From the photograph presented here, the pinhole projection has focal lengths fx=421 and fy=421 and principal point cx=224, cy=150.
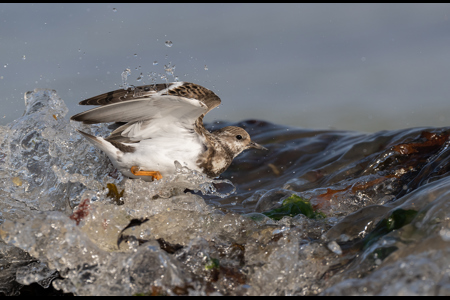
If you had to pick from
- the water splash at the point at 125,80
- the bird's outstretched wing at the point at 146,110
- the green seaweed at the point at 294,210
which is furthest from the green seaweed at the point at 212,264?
the water splash at the point at 125,80

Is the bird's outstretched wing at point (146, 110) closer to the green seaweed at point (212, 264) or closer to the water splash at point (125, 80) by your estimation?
the water splash at point (125, 80)

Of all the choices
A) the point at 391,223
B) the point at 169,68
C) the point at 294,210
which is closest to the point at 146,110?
the point at 169,68

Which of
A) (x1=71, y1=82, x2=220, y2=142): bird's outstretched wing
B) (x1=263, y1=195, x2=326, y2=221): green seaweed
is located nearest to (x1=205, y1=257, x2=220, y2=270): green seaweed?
(x1=263, y1=195, x2=326, y2=221): green seaweed

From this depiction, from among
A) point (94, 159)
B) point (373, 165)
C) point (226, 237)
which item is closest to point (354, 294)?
point (226, 237)

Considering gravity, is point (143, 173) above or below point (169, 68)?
below

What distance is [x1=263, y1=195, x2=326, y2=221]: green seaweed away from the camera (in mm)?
3865

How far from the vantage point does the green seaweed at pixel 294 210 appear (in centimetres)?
387

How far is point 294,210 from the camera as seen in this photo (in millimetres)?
3922

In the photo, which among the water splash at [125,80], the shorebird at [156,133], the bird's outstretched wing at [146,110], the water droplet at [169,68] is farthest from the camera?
the water droplet at [169,68]

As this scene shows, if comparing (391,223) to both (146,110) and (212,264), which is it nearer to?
(212,264)

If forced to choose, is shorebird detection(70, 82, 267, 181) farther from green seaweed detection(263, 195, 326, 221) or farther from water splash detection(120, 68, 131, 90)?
green seaweed detection(263, 195, 326, 221)

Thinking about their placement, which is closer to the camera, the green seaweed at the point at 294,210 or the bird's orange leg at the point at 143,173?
the green seaweed at the point at 294,210

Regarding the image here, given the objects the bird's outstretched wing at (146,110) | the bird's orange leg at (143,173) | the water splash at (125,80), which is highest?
the water splash at (125,80)

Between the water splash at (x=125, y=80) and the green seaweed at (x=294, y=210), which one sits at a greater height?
the water splash at (x=125, y=80)
